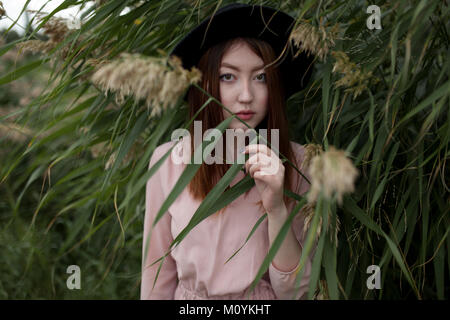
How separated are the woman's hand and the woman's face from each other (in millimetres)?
134

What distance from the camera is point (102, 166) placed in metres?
1.31

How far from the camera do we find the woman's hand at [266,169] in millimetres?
749

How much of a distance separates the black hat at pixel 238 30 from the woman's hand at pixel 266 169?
0.76ft

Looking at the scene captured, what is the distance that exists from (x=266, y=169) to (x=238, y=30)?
325 mm

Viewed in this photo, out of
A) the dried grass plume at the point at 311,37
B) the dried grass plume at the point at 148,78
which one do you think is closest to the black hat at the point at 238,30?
the dried grass plume at the point at 311,37

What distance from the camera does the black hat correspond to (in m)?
0.87

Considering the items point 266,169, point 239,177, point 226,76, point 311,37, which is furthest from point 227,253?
point 311,37

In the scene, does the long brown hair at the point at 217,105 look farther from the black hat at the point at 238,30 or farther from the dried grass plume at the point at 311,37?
the dried grass plume at the point at 311,37

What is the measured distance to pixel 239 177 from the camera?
100cm
